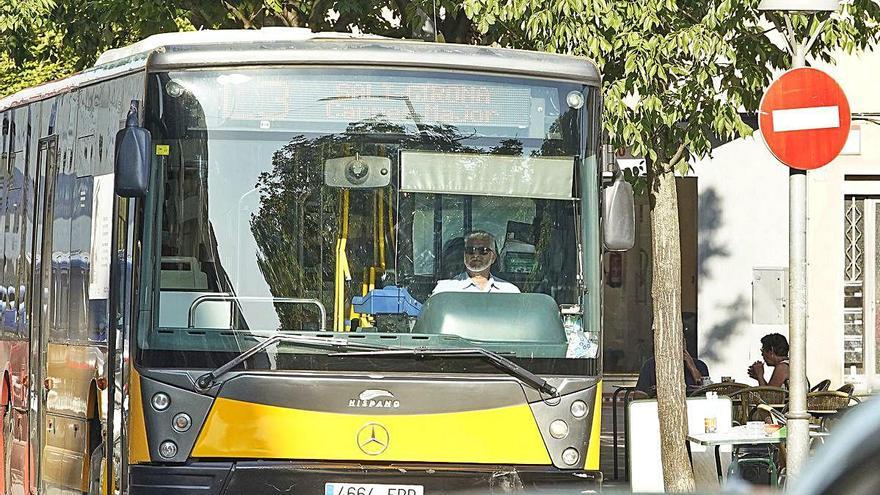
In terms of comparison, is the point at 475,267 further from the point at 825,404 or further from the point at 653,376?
the point at 653,376

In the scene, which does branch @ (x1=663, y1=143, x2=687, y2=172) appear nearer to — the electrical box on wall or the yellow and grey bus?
the yellow and grey bus

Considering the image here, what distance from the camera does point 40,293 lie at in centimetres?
1017

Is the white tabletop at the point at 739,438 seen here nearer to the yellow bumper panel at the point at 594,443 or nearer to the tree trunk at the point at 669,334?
the tree trunk at the point at 669,334

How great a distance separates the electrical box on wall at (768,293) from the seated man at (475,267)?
12736mm

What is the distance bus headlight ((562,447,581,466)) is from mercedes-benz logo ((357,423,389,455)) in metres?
0.86

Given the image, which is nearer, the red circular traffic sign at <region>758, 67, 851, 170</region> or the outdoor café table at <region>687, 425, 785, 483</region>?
the red circular traffic sign at <region>758, 67, 851, 170</region>

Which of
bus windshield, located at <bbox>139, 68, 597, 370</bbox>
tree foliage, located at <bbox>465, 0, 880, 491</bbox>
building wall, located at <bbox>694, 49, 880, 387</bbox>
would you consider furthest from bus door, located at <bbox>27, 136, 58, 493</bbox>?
building wall, located at <bbox>694, 49, 880, 387</bbox>

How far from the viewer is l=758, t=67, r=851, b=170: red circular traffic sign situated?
319 inches

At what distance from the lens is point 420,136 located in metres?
7.80

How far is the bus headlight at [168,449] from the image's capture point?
7.44 m

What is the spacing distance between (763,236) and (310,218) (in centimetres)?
1342

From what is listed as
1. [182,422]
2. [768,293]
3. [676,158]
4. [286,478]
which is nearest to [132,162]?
[182,422]

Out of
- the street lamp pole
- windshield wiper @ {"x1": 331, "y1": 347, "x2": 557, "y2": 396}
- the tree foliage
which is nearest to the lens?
windshield wiper @ {"x1": 331, "y1": 347, "x2": 557, "y2": 396}

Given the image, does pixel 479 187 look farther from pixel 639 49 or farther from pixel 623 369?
pixel 623 369
